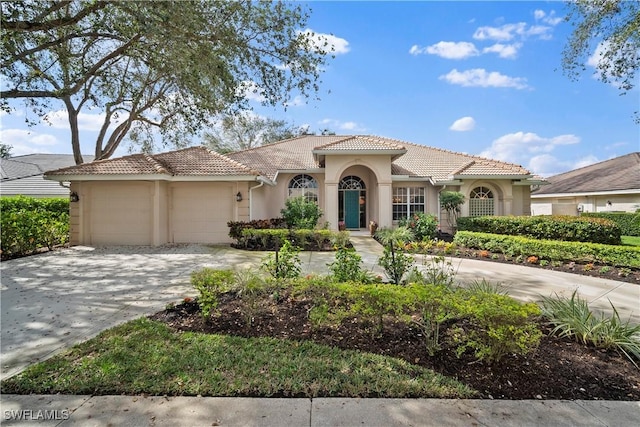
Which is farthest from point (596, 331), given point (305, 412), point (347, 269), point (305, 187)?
point (305, 187)

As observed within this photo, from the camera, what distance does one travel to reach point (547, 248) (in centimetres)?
945

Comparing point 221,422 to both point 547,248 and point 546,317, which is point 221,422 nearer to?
point 546,317

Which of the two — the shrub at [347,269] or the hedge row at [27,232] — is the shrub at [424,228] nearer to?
the shrub at [347,269]

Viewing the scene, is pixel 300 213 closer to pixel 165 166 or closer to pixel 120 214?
pixel 165 166

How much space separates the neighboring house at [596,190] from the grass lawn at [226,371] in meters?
21.4

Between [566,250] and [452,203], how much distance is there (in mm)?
6075

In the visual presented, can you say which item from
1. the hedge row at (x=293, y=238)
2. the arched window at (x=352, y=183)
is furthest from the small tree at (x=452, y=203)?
the hedge row at (x=293, y=238)

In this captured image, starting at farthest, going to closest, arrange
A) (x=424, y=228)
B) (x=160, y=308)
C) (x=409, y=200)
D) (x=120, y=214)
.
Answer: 1. (x=409, y=200)
2. (x=424, y=228)
3. (x=120, y=214)
4. (x=160, y=308)

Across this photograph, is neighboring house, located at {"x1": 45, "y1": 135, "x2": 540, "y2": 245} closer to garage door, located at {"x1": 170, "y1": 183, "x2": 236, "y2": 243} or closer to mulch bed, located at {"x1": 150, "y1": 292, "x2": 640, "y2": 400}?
garage door, located at {"x1": 170, "y1": 183, "x2": 236, "y2": 243}

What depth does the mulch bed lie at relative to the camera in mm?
3025

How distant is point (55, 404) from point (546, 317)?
6189mm

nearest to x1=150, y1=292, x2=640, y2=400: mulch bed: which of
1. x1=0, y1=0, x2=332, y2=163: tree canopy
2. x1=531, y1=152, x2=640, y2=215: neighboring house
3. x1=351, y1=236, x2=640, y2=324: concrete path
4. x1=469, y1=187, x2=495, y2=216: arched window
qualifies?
x1=351, y1=236, x2=640, y2=324: concrete path

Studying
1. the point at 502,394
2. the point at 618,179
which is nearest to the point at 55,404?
the point at 502,394

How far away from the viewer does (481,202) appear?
642 inches
